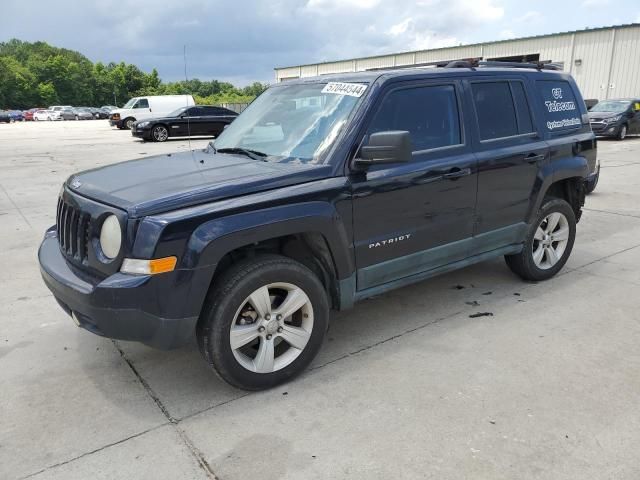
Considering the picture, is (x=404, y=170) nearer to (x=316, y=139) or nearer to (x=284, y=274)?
(x=316, y=139)

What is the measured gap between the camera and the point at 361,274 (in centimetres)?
348

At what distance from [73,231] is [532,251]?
3.73m

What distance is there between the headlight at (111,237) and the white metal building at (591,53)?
26.6 m

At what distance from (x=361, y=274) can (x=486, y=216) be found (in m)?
1.32

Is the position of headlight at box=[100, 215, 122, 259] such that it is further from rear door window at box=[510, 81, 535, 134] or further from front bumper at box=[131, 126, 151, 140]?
front bumper at box=[131, 126, 151, 140]

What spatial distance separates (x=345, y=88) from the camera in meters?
3.69

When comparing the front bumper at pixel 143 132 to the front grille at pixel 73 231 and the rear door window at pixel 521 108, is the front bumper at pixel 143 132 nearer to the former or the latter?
the front grille at pixel 73 231

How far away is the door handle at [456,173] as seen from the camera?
3809 millimetres

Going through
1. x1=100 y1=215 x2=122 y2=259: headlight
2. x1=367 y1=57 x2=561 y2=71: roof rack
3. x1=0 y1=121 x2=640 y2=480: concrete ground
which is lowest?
x1=0 y1=121 x2=640 y2=480: concrete ground

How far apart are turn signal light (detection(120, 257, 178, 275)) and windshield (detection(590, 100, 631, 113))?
69.0ft

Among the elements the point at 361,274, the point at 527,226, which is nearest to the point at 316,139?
the point at 361,274

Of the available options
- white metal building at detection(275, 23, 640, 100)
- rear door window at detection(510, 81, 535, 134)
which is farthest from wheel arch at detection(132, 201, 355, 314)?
white metal building at detection(275, 23, 640, 100)

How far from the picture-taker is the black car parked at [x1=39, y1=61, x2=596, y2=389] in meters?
2.78

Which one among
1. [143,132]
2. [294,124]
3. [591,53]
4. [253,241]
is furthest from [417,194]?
[591,53]
